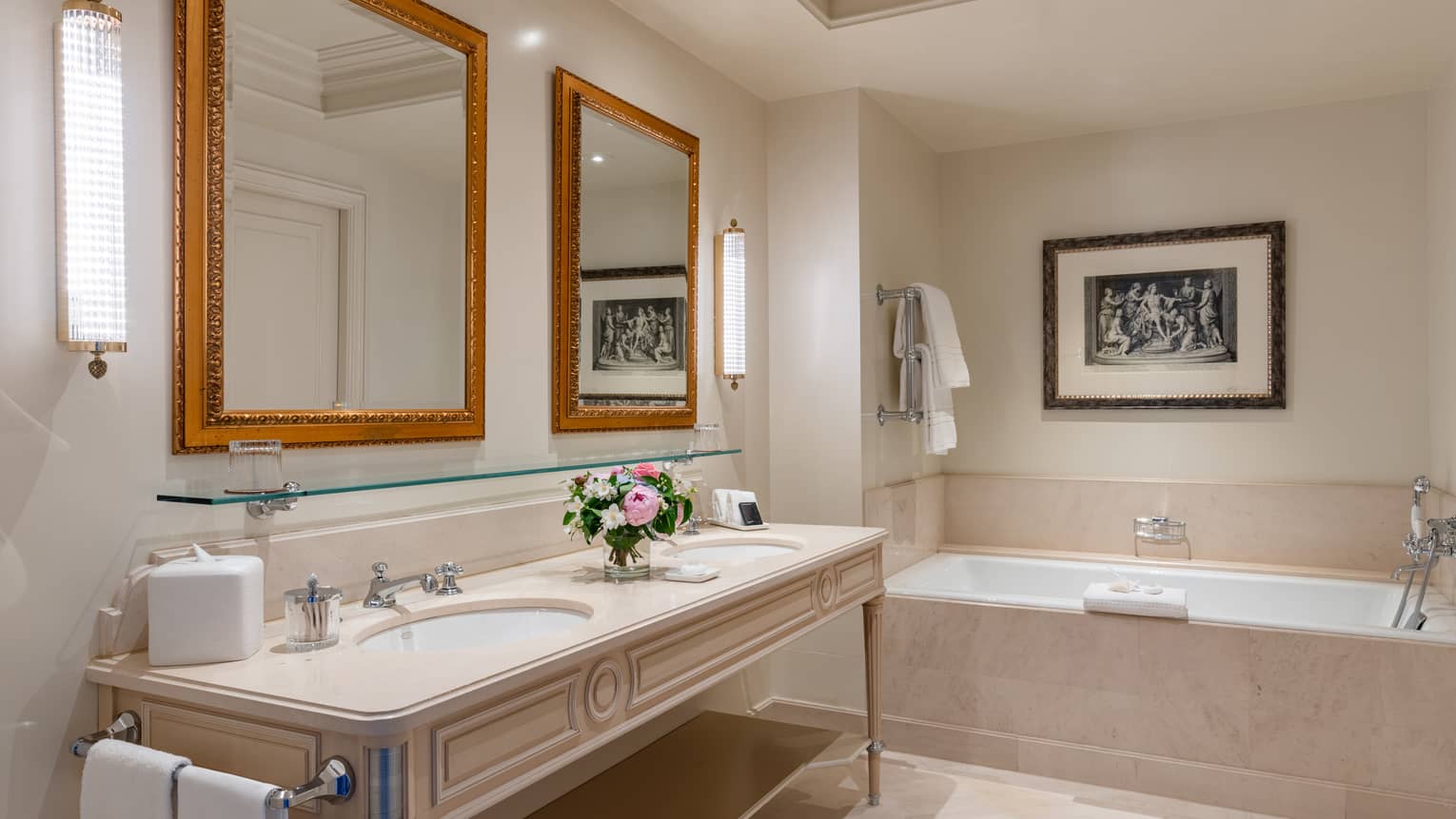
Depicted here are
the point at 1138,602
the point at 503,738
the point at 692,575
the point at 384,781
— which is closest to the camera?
the point at 384,781

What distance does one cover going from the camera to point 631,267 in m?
2.77

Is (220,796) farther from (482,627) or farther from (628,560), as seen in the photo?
(628,560)

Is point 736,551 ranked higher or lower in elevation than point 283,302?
lower

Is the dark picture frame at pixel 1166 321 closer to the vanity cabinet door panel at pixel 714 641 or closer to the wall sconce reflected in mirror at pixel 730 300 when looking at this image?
the wall sconce reflected in mirror at pixel 730 300

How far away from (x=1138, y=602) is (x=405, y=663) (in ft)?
8.05

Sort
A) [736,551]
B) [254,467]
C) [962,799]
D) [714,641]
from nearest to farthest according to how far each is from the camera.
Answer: [254,467] < [714,641] < [736,551] < [962,799]

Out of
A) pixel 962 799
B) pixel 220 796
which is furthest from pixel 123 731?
pixel 962 799

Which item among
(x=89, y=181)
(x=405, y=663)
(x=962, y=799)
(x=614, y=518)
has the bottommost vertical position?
(x=962, y=799)

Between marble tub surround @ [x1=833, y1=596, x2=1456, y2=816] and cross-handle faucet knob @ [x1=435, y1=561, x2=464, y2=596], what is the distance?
1.91 metres

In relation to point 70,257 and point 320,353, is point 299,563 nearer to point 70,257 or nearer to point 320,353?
point 320,353

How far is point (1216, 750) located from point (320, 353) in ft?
9.17

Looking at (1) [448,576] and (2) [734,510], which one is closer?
(1) [448,576]

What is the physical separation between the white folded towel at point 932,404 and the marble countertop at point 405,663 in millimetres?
1734

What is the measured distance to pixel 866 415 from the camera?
3.49 metres
